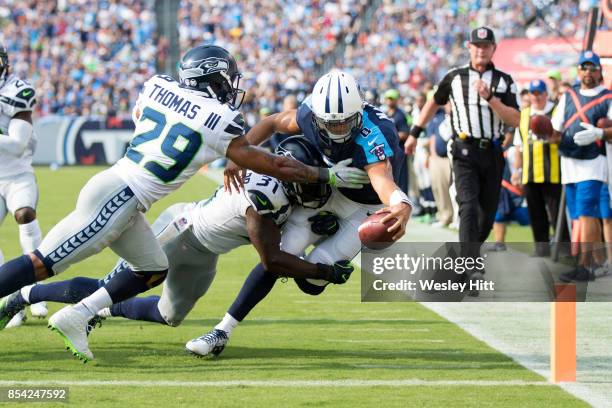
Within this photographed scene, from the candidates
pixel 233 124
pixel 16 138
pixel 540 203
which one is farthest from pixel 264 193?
pixel 540 203

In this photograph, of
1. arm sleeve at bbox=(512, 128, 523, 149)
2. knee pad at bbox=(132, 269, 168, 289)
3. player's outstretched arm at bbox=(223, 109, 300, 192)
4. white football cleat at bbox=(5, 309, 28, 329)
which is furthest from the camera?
arm sleeve at bbox=(512, 128, 523, 149)

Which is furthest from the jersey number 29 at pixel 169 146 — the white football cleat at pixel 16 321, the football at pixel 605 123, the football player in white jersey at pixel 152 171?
the football at pixel 605 123

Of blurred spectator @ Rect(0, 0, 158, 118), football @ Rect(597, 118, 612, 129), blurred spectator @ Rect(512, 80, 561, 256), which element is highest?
football @ Rect(597, 118, 612, 129)

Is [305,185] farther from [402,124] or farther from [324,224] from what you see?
[402,124]

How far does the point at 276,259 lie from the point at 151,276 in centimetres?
60

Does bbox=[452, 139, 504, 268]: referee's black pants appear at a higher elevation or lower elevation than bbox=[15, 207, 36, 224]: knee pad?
lower

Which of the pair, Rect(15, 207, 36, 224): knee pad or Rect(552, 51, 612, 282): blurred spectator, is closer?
Rect(15, 207, 36, 224): knee pad

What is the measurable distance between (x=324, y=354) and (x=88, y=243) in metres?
1.33

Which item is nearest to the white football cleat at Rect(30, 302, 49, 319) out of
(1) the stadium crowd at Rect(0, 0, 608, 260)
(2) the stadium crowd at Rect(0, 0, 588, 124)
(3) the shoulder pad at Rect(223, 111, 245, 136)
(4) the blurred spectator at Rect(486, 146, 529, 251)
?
(3) the shoulder pad at Rect(223, 111, 245, 136)

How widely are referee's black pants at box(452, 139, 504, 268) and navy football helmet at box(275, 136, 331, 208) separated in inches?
97.2

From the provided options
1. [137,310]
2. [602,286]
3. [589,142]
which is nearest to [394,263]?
[137,310]

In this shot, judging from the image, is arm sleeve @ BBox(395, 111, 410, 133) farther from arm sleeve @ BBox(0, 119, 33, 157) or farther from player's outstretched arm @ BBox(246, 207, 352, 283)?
player's outstretched arm @ BBox(246, 207, 352, 283)

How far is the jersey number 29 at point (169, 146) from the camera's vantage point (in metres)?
5.11

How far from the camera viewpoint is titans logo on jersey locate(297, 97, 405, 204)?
536 cm
